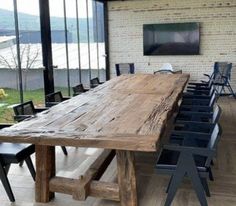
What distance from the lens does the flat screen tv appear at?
847cm

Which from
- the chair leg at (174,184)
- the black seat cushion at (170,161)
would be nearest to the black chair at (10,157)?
the black seat cushion at (170,161)

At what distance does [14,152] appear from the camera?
292 centimetres

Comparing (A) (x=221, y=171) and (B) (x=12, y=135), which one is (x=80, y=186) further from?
(A) (x=221, y=171)

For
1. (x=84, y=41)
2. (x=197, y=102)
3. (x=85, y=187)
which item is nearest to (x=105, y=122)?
(x=85, y=187)

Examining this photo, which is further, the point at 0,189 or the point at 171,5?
the point at 171,5

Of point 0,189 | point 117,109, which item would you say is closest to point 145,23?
point 117,109

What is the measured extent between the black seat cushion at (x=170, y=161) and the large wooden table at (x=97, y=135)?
0.25 metres

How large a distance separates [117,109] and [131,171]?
2.76 feet

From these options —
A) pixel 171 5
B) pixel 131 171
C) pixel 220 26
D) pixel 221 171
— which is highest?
pixel 171 5

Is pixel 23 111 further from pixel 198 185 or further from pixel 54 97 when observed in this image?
pixel 198 185

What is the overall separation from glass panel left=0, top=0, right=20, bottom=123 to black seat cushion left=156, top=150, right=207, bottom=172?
2738 mm

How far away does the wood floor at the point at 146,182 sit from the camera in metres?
2.87

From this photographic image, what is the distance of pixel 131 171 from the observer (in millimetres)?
2613

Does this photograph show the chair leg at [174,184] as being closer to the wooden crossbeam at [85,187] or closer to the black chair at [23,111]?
the wooden crossbeam at [85,187]
